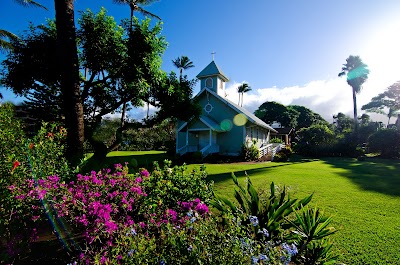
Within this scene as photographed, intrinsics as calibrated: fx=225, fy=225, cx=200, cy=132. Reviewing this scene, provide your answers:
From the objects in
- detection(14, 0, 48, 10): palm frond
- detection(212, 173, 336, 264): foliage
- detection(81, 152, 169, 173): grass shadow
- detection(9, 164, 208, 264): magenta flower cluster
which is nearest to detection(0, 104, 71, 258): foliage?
detection(9, 164, 208, 264): magenta flower cluster

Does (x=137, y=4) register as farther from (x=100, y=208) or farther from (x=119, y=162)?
(x=100, y=208)

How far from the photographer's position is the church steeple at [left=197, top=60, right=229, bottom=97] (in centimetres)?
2523

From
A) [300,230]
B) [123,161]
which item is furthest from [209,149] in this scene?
[300,230]

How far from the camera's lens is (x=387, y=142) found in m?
27.3

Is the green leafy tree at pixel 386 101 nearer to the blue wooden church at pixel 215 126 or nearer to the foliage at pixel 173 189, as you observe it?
the blue wooden church at pixel 215 126

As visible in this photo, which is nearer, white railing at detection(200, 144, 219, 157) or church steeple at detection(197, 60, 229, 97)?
white railing at detection(200, 144, 219, 157)

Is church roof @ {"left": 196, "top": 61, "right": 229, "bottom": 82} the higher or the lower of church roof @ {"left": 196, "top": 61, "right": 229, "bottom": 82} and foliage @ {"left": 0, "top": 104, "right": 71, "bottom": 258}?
the higher

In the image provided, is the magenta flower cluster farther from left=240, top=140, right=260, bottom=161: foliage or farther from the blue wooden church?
left=240, top=140, right=260, bottom=161: foliage

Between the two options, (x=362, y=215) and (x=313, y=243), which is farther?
(x=362, y=215)

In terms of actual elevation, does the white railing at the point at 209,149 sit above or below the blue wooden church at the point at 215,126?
below

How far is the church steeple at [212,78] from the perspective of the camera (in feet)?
82.8

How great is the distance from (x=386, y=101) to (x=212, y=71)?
34.7m

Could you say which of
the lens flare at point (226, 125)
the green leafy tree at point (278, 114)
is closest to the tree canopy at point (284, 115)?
the green leafy tree at point (278, 114)

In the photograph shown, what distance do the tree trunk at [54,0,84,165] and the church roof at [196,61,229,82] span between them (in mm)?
19153
